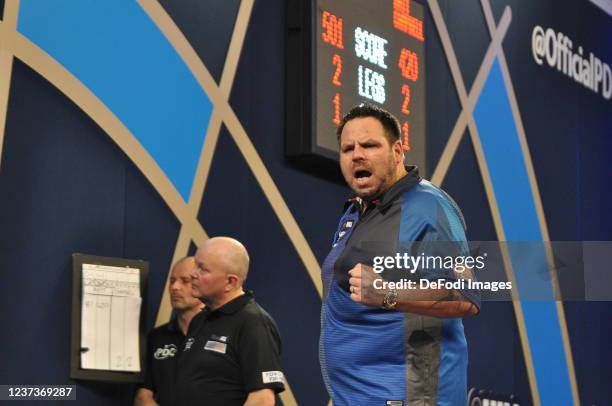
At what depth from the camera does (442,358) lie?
2.71m

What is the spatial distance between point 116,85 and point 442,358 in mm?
2598

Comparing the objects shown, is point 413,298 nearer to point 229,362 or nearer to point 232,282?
point 229,362

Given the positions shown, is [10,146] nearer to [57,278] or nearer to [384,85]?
[57,278]

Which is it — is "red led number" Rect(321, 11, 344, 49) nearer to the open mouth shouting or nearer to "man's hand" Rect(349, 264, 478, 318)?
the open mouth shouting

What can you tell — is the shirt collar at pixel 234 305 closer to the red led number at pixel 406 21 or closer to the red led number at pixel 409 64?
the red led number at pixel 409 64

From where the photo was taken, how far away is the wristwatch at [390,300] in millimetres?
2611

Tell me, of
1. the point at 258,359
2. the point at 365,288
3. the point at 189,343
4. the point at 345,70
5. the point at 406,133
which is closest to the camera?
the point at 365,288

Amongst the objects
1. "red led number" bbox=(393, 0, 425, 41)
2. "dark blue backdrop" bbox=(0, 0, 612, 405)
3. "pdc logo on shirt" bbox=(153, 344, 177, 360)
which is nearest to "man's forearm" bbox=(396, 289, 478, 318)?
"dark blue backdrop" bbox=(0, 0, 612, 405)

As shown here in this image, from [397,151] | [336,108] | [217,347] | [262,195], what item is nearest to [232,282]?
[217,347]

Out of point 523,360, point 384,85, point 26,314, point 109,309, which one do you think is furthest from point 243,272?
point 523,360

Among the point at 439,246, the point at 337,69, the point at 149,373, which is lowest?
the point at 149,373

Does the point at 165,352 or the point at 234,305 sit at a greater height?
the point at 234,305

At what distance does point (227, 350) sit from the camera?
4.50m

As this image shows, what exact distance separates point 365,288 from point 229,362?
1.99 meters
